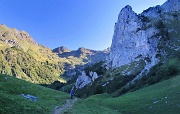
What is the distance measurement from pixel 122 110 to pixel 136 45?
4435 inches

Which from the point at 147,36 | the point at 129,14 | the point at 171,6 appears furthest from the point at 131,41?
the point at 171,6

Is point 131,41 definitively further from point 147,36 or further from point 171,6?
point 171,6

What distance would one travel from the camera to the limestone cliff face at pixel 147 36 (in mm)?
131375

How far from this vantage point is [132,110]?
50.3 m

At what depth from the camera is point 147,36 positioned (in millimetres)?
151500

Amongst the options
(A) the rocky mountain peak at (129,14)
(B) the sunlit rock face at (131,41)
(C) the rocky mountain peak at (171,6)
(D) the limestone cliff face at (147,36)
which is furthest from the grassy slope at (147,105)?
(C) the rocky mountain peak at (171,6)

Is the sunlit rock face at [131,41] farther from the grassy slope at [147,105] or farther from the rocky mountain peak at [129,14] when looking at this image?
the grassy slope at [147,105]

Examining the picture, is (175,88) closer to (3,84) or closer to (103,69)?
(3,84)

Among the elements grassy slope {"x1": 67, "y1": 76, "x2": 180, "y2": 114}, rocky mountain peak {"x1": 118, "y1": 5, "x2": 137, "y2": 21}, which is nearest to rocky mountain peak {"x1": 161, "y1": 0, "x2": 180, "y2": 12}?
rocky mountain peak {"x1": 118, "y1": 5, "x2": 137, "y2": 21}

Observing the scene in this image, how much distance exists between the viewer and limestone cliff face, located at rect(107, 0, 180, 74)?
5172 inches

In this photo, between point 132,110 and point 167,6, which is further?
point 167,6

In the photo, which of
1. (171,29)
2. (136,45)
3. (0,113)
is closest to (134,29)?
(136,45)

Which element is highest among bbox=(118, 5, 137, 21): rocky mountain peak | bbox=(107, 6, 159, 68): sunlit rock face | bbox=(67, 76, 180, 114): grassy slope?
bbox=(118, 5, 137, 21): rocky mountain peak

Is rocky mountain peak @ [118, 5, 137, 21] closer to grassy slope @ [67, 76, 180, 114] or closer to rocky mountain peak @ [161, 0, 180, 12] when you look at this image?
rocky mountain peak @ [161, 0, 180, 12]
